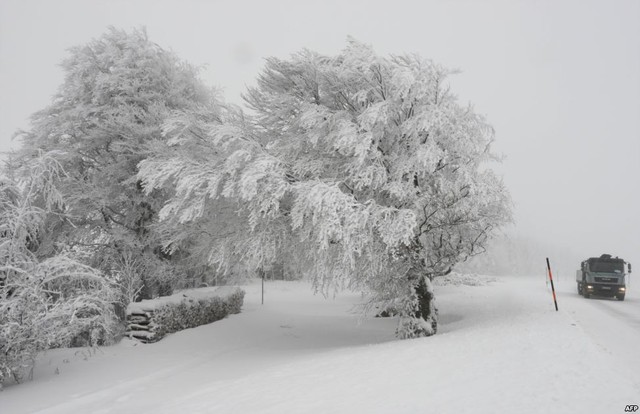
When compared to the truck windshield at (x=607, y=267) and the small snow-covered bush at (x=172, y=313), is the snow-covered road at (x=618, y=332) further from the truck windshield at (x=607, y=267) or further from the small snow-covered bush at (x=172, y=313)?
the small snow-covered bush at (x=172, y=313)

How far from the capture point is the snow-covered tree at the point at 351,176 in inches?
383

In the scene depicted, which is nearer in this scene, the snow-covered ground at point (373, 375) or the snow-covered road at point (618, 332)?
the snow-covered ground at point (373, 375)

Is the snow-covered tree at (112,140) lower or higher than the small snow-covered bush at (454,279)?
higher

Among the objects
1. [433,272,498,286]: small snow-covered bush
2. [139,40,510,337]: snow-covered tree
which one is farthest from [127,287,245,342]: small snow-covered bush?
[433,272,498,286]: small snow-covered bush

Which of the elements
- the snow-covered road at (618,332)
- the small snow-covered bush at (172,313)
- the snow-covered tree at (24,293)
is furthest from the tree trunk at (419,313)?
the snow-covered tree at (24,293)

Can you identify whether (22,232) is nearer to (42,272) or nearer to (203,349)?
(42,272)

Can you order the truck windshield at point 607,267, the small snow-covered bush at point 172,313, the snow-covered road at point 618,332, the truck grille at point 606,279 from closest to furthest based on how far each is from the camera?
the snow-covered road at point 618,332
the small snow-covered bush at point 172,313
the truck grille at point 606,279
the truck windshield at point 607,267

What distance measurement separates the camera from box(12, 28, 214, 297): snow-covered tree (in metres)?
15.3

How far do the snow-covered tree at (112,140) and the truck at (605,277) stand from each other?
20.2 metres

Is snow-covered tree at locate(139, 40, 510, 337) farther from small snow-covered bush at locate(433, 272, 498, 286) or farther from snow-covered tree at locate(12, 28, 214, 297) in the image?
small snow-covered bush at locate(433, 272, 498, 286)

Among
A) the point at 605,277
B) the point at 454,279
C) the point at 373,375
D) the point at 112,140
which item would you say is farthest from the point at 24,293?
the point at 605,277

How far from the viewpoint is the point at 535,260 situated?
86.8 m

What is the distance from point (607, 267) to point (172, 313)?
68.4ft

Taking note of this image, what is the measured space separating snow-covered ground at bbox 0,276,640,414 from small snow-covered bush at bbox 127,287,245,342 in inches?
16.2
